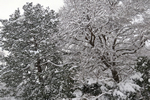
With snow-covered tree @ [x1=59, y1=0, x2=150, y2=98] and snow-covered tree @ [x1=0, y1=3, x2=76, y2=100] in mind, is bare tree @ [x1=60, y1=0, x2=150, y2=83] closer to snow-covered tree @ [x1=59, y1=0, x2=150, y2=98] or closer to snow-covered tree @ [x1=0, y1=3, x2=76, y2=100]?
snow-covered tree @ [x1=59, y1=0, x2=150, y2=98]

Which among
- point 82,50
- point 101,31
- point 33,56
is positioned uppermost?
point 101,31

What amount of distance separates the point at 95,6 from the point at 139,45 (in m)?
3.11

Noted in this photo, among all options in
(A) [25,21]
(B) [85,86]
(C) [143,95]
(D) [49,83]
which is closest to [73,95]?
(B) [85,86]

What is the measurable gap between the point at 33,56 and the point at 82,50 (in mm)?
3269

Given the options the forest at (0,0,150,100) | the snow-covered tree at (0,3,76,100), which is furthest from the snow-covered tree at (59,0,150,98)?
the snow-covered tree at (0,3,76,100)

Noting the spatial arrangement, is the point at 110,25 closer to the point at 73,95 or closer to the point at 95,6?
the point at 95,6

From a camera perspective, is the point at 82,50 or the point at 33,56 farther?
the point at 33,56

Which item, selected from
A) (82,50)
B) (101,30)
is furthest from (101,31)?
(82,50)

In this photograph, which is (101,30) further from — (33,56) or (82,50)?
(33,56)

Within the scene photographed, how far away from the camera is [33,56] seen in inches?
363

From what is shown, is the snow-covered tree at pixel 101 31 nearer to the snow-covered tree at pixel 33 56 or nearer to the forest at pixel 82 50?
the forest at pixel 82 50

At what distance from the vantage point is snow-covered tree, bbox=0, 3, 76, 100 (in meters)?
9.36

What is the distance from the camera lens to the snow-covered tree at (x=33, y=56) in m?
9.36

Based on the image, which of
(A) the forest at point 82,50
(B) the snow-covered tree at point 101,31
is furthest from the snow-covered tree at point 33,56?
(B) the snow-covered tree at point 101,31
